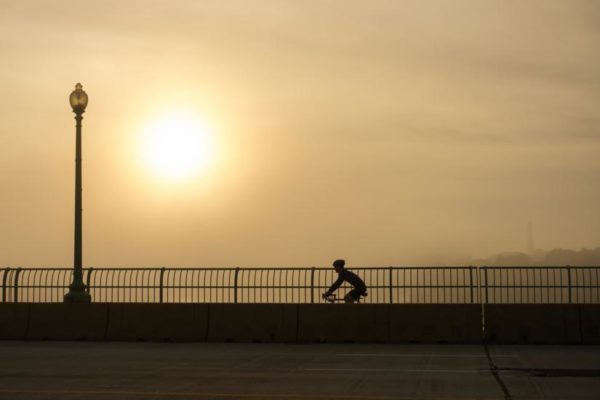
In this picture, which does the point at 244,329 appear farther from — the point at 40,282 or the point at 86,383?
the point at 86,383

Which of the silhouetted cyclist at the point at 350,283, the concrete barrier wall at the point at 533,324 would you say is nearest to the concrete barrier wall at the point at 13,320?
the silhouetted cyclist at the point at 350,283

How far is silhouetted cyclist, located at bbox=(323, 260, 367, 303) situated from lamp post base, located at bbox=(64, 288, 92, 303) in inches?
237

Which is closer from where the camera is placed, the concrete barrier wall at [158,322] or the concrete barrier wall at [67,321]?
the concrete barrier wall at [158,322]

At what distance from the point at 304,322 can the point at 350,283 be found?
1492 millimetres

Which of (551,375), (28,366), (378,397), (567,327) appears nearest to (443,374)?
(551,375)

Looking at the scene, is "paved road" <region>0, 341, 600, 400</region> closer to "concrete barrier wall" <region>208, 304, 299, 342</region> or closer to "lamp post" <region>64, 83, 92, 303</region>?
"concrete barrier wall" <region>208, 304, 299, 342</region>

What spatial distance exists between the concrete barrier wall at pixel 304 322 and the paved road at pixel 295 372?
3.63ft

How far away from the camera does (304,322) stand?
25.5 metres

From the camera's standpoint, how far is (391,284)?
2539 centimetres

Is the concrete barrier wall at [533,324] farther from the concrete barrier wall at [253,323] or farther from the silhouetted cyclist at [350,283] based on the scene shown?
the concrete barrier wall at [253,323]

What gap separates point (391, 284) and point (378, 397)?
1173cm

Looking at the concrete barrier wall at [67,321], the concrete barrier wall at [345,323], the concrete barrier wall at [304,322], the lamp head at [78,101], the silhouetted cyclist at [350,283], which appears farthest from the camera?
the lamp head at [78,101]

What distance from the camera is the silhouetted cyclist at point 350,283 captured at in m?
25.0

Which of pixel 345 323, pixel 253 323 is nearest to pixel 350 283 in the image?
pixel 345 323
